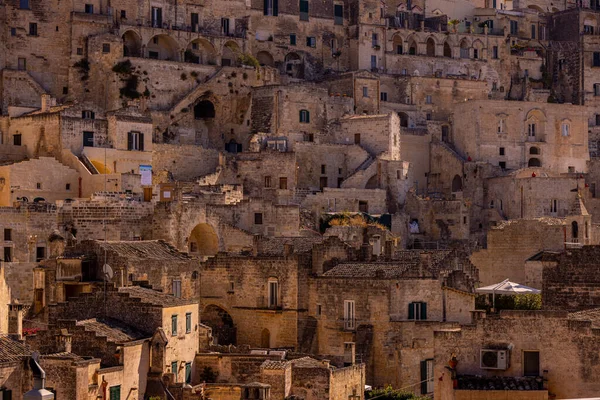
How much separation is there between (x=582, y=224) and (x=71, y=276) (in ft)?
86.6

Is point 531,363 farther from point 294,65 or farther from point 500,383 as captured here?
point 294,65

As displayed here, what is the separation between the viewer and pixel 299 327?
47500 mm

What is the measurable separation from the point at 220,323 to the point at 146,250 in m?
4.07

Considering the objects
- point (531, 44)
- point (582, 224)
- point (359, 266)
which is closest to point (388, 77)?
point (531, 44)

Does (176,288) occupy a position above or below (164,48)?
below

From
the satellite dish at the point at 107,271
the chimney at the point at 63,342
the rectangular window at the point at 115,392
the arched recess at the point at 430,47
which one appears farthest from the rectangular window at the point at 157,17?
the rectangular window at the point at 115,392

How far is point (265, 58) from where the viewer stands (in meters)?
83.0

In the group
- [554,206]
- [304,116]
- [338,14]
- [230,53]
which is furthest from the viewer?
[338,14]

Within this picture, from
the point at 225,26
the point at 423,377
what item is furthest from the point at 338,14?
the point at 423,377

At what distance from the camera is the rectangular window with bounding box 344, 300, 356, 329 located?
4581 cm

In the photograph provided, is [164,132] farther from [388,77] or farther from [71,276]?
[71,276]

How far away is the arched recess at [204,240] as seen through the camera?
56625mm

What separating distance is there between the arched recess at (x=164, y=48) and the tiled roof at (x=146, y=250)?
94.4 ft

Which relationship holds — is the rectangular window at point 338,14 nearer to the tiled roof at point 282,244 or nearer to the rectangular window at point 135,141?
the rectangular window at point 135,141
